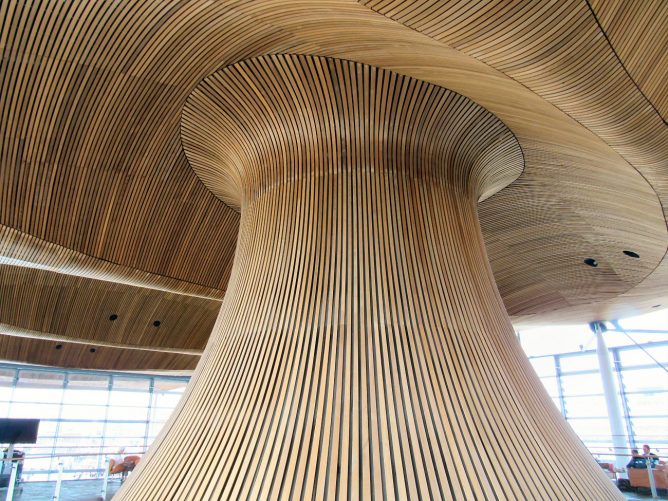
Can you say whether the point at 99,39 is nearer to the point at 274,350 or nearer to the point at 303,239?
the point at 303,239

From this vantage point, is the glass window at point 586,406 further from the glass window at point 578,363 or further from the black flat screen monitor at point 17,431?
the black flat screen monitor at point 17,431

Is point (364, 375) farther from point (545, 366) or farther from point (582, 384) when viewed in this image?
point (545, 366)

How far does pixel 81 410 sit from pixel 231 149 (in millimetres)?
17772

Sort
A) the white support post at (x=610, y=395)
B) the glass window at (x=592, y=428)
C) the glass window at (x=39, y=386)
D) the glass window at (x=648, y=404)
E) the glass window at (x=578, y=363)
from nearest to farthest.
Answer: the white support post at (x=610, y=395), the glass window at (x=648, y=404), the glass window at (x=592, y=428), the glass window at (x=39, y=386), the glass window at (x=578, y=363)

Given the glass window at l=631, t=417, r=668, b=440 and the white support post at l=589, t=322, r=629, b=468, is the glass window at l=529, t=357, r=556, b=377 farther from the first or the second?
the glass window at l=631, t=417, r=668, b=440

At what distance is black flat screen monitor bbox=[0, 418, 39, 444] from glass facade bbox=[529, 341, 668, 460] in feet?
52.1

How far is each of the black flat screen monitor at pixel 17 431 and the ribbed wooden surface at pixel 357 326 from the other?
11.6m

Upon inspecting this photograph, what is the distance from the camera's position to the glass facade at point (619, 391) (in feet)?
56.5

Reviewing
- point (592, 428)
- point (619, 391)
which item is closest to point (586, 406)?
point (592, 428)

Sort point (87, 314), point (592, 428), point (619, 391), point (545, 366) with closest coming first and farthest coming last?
point (87, 314) → point (619, 391) → point (592, 428) → point (545, 366)

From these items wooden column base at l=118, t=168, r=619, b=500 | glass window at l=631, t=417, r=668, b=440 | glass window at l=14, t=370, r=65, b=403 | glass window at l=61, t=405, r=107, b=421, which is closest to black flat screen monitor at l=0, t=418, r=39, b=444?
glass window at l=14, t=370, r=65, b=403

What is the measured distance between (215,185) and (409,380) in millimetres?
4445

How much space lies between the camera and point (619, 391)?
18281 mm

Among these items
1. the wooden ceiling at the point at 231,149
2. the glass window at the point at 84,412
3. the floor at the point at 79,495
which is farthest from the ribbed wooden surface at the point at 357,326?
the glass window at the point at 84,412
